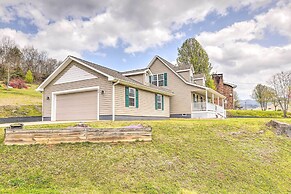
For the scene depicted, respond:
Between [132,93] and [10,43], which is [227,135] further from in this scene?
[10,43]

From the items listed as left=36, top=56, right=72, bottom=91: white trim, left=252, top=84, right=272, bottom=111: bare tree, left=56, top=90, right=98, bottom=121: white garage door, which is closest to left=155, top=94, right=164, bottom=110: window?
left=56, top=90, right=98, bottom=121: white garage door

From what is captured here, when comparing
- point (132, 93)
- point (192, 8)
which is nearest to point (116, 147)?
point (132, 93)

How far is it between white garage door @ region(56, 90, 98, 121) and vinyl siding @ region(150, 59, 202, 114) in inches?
396

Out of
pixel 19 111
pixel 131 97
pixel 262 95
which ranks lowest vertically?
pixel 19 111

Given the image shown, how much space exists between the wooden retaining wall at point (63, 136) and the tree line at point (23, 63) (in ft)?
97.5

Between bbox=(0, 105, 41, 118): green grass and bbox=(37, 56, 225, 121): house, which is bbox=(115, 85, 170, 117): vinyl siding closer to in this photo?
bbox=(37, 56, 225, 121): house

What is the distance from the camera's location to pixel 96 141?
761cm

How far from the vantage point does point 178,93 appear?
22.9 m

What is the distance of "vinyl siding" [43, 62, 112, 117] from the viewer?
1427 centimetres

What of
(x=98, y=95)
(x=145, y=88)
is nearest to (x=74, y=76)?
(x=98, y=95)

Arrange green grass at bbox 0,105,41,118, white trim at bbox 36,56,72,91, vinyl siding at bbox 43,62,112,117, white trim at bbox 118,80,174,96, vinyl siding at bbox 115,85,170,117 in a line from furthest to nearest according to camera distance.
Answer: green grass at bbox 0,105,41,118, white trim at bbox 36,56,72,91, white trim at bbox 118,80,174,96, vinyl siding at bbox 115,85,170,117, vinyl siding at bbox 43,62,112,117

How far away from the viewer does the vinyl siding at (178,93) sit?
73.8 feet

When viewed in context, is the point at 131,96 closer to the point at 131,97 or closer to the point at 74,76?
the point at 131,97

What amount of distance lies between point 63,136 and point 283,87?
34884 millimetres
